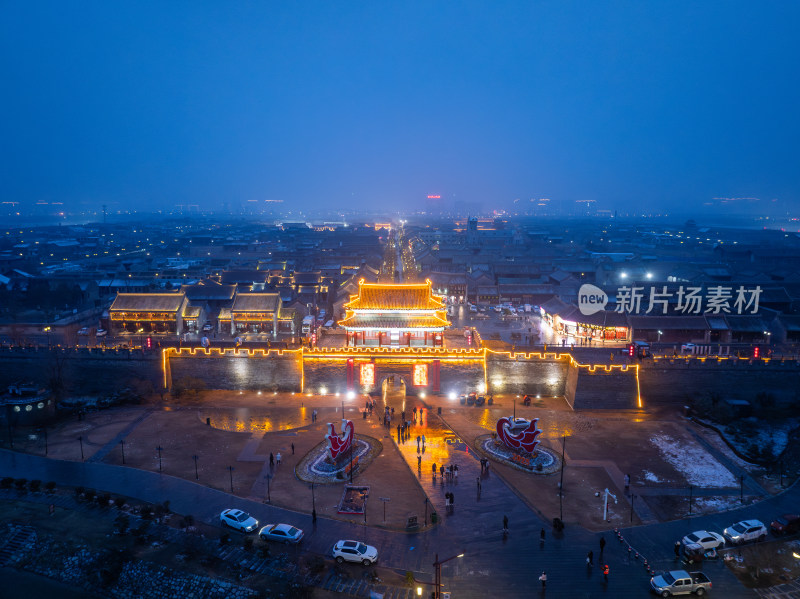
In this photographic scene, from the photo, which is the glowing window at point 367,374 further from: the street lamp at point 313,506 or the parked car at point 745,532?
the parked car at point 745,532

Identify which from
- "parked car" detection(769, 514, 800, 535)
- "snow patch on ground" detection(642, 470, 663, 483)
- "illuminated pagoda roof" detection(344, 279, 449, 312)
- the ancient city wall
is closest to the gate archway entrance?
the ancient city wall

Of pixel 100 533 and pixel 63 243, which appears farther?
pixel 63 243

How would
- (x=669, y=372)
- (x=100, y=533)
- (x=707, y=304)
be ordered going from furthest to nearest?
(x=707, y=304)
(x=669, y=372)
(x=100, y=533)

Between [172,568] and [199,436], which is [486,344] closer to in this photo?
[199,436]

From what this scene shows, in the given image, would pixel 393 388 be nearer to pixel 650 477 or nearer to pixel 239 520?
pixel 650 477

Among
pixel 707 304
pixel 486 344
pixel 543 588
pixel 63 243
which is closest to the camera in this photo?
pixel 543 588

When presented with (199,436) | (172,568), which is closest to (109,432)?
(199,436)

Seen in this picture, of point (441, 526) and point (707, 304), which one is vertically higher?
point (707, 304)
